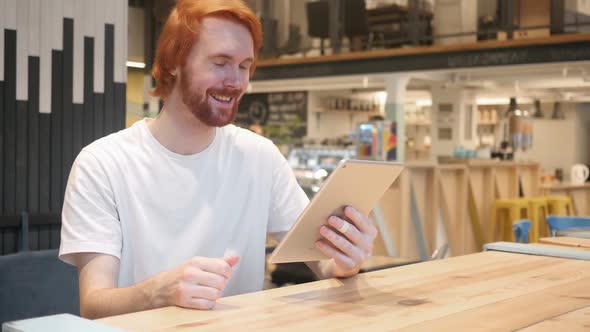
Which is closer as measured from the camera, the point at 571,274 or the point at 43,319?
the point at 43,319

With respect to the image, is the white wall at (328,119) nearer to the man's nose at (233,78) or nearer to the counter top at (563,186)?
the counter top at (563,186)

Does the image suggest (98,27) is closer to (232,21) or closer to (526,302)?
(232,21)

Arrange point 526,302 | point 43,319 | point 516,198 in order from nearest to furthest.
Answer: point 43,319 → point 526,302 → point 516,198


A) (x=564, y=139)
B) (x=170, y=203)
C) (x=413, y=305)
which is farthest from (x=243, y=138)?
(x=564, y=139)

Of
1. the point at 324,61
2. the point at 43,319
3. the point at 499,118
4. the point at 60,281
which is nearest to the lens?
the point at 43,319

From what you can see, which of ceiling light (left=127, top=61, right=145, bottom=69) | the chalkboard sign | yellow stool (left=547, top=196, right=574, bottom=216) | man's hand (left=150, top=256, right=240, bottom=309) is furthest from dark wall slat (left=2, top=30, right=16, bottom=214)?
the chalkboard sign

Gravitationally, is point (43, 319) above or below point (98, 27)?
below

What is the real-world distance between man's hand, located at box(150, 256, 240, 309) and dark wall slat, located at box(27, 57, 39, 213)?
2036 mm

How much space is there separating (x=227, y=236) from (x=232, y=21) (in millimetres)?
533

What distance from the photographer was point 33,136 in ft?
10.3

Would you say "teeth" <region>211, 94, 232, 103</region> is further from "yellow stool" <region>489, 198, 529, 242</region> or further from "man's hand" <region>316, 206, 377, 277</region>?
"yellow stool" <region>489, 198, 529, 242</region>

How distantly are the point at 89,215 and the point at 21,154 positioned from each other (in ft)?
5.68

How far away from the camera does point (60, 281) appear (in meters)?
2.90

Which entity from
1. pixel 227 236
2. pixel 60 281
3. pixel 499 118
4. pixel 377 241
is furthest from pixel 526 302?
pixel 499 118
